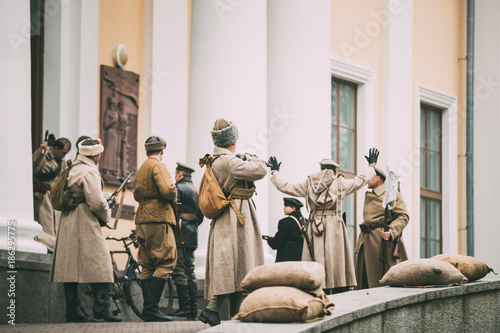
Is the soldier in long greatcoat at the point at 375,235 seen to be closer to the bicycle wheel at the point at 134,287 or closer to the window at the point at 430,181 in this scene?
the bicycle wheel at the point at 134,287

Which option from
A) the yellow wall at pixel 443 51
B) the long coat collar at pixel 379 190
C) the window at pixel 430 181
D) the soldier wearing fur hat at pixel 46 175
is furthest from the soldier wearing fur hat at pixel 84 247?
the window at pixel 430 181

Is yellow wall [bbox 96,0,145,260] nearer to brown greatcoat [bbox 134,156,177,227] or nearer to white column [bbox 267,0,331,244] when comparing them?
white column [bbox 267,0,331,244]

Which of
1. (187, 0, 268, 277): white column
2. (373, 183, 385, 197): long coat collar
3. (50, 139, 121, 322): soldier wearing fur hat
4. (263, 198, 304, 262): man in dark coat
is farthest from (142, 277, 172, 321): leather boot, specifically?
(373, 183, 385, 197): long coat collar

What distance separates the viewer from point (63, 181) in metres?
A: 10.8

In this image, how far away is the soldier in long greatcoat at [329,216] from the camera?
12266 millimetres

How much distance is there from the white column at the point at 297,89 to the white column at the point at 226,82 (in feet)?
3.07

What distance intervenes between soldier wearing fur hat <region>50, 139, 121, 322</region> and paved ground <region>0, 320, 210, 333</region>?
1.74 feet

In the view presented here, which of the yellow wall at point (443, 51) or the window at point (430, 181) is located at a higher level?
the yellow wall at point (443, 51)

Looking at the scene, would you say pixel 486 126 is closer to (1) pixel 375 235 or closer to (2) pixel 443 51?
(2) pixel 443 51

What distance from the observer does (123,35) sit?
15.3 m

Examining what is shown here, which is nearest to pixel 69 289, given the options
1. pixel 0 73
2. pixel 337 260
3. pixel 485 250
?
pixel 0 73

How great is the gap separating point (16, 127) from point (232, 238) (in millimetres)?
3114

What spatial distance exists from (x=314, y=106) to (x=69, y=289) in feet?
17.5

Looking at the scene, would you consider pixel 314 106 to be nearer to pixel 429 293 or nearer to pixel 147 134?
pixel 147 134
